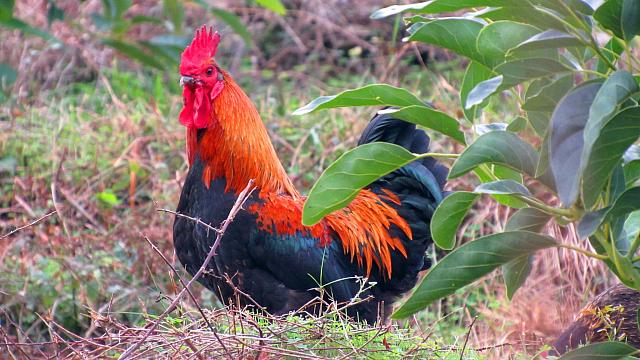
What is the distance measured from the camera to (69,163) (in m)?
6.57

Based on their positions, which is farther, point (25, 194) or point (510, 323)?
point (25, 194)

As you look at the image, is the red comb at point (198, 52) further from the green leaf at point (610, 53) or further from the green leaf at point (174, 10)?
the green leaf at point (610, 53)

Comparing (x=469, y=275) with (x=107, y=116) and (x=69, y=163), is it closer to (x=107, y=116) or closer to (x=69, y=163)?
(x=69, y=163)

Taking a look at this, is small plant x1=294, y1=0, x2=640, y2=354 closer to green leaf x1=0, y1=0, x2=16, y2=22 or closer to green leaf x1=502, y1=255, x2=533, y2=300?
green leaf x1=502, y1=255, x2=533, y2=300

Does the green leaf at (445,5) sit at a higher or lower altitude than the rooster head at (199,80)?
higher

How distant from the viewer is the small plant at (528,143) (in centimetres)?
198

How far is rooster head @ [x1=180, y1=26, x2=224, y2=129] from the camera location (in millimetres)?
4449

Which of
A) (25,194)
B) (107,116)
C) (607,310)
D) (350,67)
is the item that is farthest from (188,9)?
(607,310)

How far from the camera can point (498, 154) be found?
2.15m

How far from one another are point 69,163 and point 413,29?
4566 mm

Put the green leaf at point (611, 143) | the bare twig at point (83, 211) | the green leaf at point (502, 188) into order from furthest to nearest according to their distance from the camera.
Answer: the bare twig at point (83, 211) → the green leaf at point (502, 188) → the green leaf at point (611, 143)

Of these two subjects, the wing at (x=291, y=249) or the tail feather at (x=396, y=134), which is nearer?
the wing at (x=291, y=249)

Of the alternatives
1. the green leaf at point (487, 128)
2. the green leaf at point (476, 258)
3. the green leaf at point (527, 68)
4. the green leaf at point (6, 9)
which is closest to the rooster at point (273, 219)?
the green leaf at point (6, 9)

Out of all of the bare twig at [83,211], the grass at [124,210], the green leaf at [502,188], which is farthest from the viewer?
the bare twig at [83,211]
